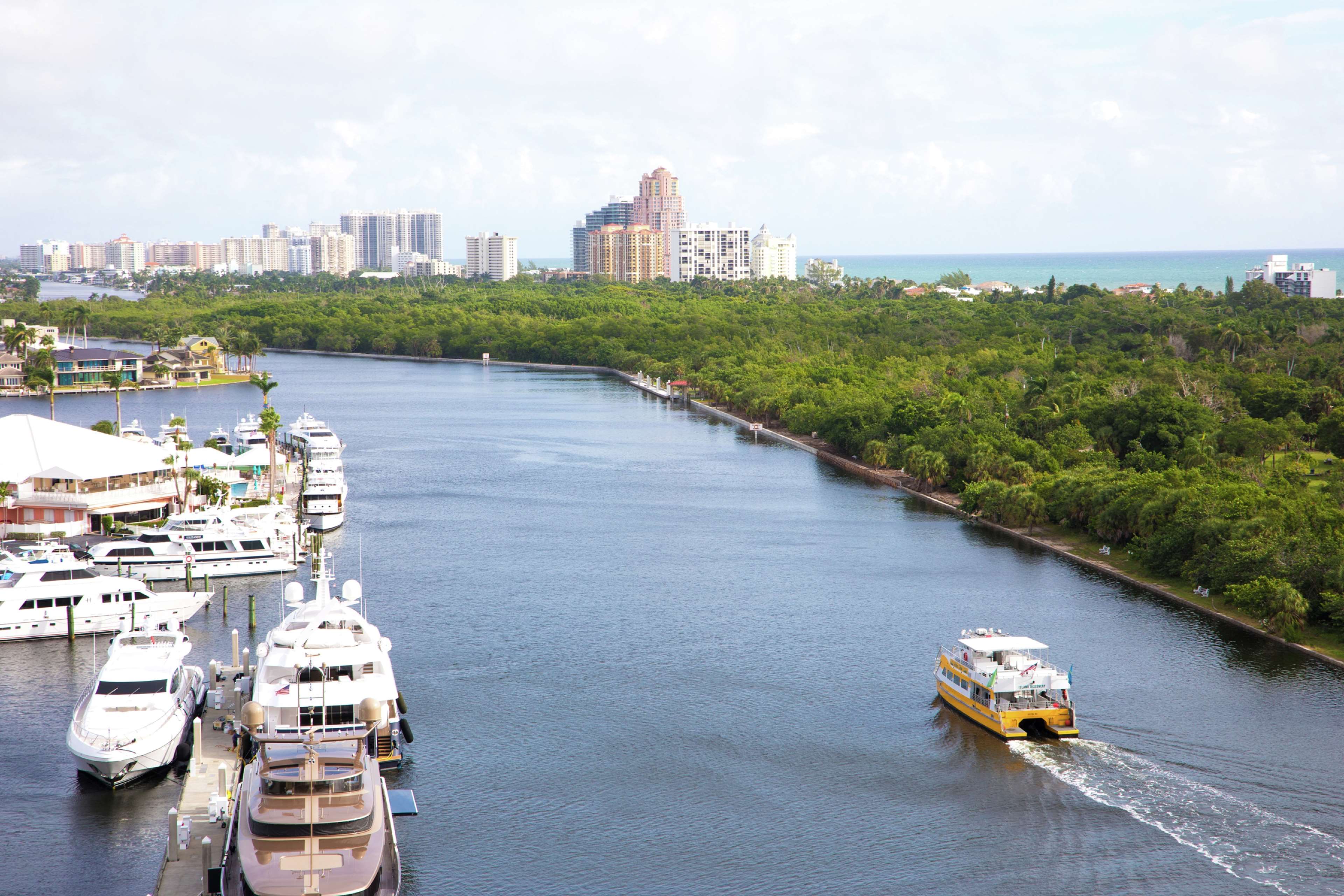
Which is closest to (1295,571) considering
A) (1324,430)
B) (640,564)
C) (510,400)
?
(640,564)

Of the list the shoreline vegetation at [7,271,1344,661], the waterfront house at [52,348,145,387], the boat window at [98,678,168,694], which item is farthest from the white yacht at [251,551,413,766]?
the waterfront house at [52,348,145,387]

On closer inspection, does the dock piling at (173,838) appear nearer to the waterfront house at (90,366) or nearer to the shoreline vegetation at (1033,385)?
the shoreline vegetation at (1033,385)

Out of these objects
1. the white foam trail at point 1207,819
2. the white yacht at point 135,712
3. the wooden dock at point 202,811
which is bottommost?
the white foam trail at point 1207,819

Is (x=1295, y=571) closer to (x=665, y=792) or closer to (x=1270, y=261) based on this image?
(x=665, y=792)

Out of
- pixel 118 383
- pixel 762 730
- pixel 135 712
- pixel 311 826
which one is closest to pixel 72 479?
pixel 135 712

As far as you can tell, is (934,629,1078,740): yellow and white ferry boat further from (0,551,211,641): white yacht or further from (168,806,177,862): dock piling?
(0,551,211,641): white yacht

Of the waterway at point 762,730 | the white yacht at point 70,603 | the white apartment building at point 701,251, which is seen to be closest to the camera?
the waterway at point 762,730

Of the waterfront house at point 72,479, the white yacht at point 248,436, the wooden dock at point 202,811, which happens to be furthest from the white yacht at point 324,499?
the wooden dock at point 202,811
